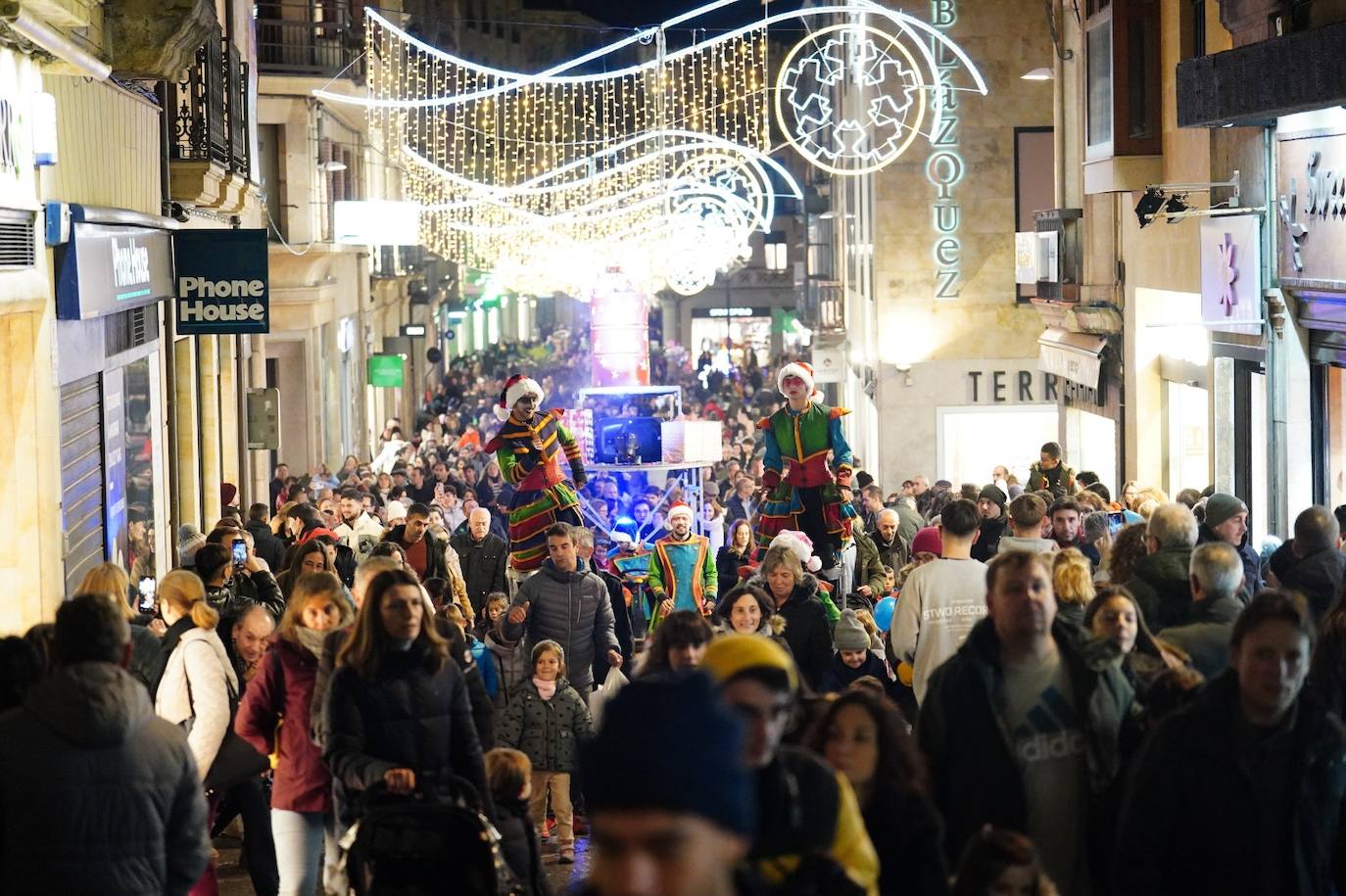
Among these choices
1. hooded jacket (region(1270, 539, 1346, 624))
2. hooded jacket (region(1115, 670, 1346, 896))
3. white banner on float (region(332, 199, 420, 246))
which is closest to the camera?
hooded jacket (region(1115, 670, 1346, 896))

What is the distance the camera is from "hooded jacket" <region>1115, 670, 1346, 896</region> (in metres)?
5.54

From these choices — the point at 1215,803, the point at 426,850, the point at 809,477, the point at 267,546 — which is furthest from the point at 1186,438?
the point at 1215,803

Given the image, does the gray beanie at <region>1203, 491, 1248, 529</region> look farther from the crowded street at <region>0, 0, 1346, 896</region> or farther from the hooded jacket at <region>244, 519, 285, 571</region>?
the hooded jacket at <region>244, 519, 285, 571</region>

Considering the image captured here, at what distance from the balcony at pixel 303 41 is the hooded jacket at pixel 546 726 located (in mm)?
21123

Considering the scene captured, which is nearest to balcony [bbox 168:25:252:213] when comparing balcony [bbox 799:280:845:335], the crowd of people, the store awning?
the crowd of people

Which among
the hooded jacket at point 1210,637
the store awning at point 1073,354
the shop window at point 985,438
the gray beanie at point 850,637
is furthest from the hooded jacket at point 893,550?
the shop window at point 985,438

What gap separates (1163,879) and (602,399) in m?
16.7

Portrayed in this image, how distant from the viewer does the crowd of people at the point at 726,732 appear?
4.36m

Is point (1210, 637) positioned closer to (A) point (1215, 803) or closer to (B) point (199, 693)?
(A) point (1215, 803)

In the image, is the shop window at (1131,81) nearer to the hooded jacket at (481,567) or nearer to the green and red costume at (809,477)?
the green and red costume at (809,477)

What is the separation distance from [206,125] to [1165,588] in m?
12.2

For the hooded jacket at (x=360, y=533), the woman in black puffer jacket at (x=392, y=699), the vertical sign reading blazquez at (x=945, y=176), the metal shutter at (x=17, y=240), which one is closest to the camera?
the woman in black puffer jacket at (x=392, y=699)

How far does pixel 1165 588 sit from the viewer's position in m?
8.69

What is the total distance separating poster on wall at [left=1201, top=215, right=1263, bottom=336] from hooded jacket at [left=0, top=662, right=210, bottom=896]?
44.0ft
